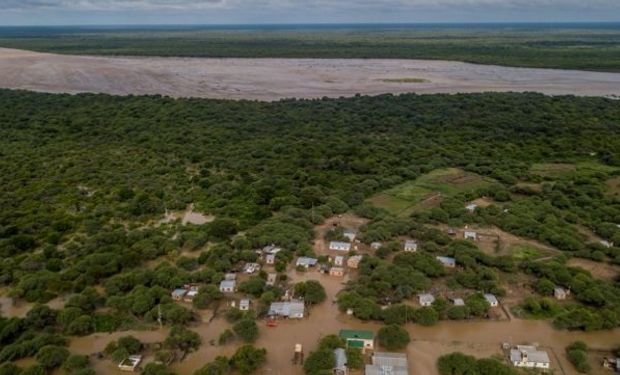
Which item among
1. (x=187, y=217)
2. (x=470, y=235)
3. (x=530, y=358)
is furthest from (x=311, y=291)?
(x=187, y=217)

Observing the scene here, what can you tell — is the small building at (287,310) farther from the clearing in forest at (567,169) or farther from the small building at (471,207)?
the clearing in forest at (567,169)

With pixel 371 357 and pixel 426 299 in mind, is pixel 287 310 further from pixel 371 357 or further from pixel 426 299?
pixel 426 299

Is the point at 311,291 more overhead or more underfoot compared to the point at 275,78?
more underfoot

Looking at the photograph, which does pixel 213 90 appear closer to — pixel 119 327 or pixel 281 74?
pixel 281 74

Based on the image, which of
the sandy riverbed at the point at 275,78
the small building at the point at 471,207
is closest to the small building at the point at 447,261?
the small building at the point at 471,207

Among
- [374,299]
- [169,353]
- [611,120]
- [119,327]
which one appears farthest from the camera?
[611,120]

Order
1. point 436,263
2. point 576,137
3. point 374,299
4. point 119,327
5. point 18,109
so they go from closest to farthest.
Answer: point 119,327
point 374,299
point 436,263
point 576,137
point 18,109

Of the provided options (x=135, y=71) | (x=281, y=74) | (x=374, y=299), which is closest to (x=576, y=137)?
(x=374, y=299)

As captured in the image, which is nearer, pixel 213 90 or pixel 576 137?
pixel 576 137
